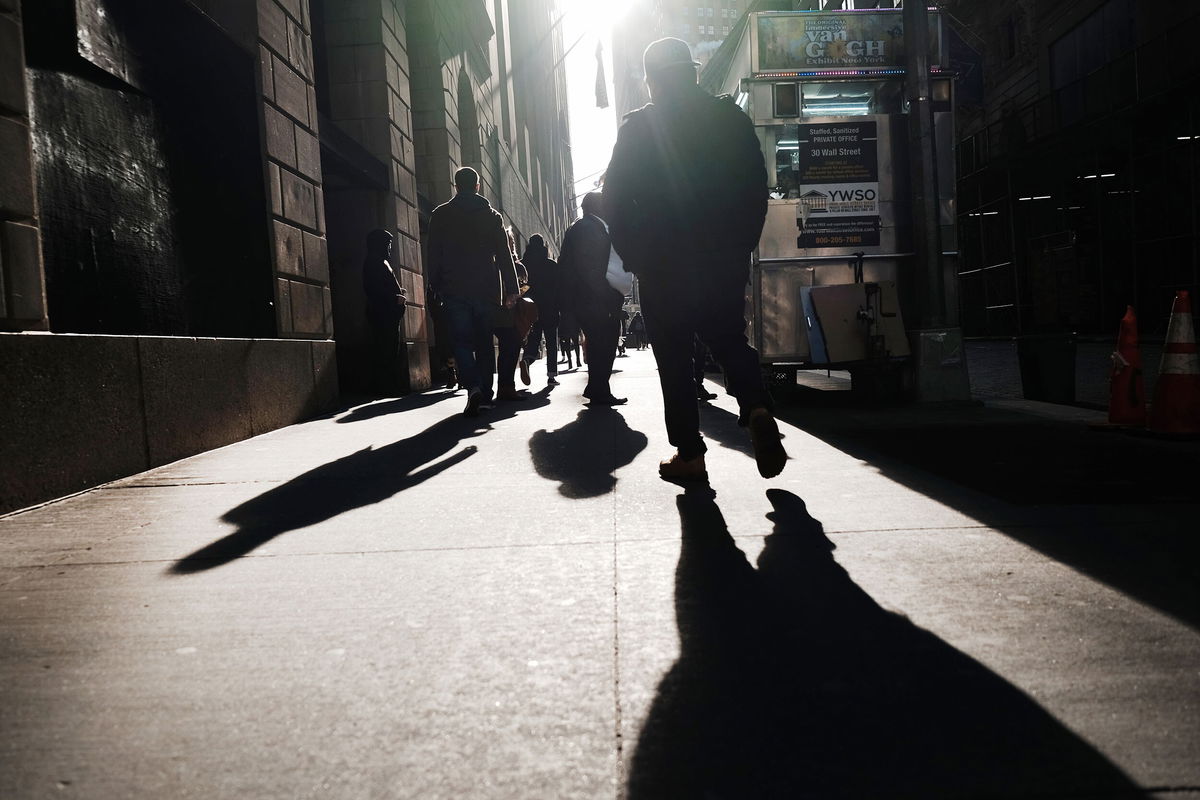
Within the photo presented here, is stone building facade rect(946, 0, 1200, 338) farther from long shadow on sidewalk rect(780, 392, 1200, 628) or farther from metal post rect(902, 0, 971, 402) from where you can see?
long shadow on sidewalk rect(780, 392, 1200, 628)

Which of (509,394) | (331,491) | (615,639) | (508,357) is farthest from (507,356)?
(615,639)

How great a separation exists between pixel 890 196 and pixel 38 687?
7.46 metres

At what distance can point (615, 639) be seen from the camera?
225 cm

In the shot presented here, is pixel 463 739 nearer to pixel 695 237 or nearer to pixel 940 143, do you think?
pixel 695 237

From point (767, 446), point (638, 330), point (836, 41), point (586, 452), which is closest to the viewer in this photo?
point (767, 446)

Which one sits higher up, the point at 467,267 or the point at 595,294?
the point at 467,267

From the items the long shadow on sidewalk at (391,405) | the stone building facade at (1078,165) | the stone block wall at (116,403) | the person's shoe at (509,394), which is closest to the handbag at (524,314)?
the person's shoe at (509,394)

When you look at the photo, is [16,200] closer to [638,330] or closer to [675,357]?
[675,357]

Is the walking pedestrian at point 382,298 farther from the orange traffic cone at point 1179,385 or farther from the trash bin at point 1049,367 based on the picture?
the orange traffic cone at point 1179,385

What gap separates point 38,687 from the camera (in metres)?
2.06

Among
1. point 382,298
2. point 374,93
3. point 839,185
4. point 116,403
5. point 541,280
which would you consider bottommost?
point 116,403

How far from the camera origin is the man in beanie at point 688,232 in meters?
4.28

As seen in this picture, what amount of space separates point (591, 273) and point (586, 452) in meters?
3.52

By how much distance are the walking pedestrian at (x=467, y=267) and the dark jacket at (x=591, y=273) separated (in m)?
0.78
